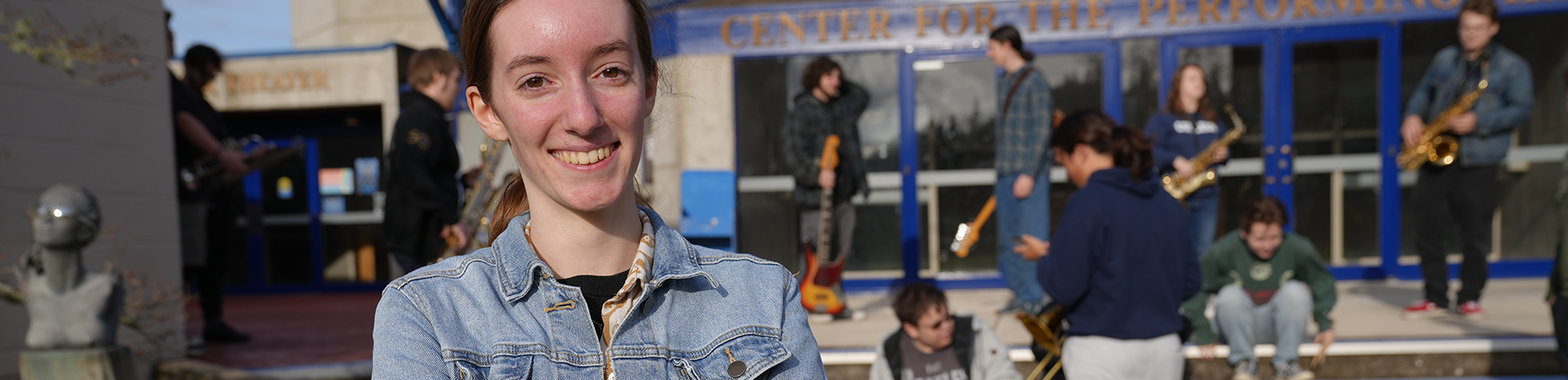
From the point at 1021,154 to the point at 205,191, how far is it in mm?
4568

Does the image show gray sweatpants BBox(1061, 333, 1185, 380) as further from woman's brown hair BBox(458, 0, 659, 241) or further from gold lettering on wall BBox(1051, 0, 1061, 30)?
Answer: gold lettering on wall BBox(1051, 0, 1061, 30)

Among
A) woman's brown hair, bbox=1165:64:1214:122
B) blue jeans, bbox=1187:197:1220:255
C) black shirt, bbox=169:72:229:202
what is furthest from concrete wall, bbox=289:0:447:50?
blue jeans, bbox=1187:197:1220:255

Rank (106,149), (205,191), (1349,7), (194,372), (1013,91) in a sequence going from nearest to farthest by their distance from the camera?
1. (194,372)
2. (106,149)
3. (205,191)
4. (1013,91)
5. (1349,7)

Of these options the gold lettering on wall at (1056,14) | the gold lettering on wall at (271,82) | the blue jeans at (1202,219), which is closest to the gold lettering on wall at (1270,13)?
the gold lettering on wall at (1056,14)

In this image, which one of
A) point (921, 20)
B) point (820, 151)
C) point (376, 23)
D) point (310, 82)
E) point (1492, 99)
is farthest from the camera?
point (376, 23)

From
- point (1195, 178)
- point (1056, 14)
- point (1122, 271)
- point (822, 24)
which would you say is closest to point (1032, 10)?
point (1056, 14)

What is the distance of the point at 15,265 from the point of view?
392 cm

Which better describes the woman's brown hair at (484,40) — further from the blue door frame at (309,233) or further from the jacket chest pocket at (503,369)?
the blue door frame at (309,233)

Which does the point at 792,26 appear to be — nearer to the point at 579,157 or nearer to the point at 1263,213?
the point at 1263,213

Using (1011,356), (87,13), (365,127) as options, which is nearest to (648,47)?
(1011,356)

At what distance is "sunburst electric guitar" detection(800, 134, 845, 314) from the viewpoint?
5.82 metres

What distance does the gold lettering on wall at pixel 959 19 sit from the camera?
714 cm

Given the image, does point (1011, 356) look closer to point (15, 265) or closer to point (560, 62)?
point (560, 62)

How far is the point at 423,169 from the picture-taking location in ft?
13.8
